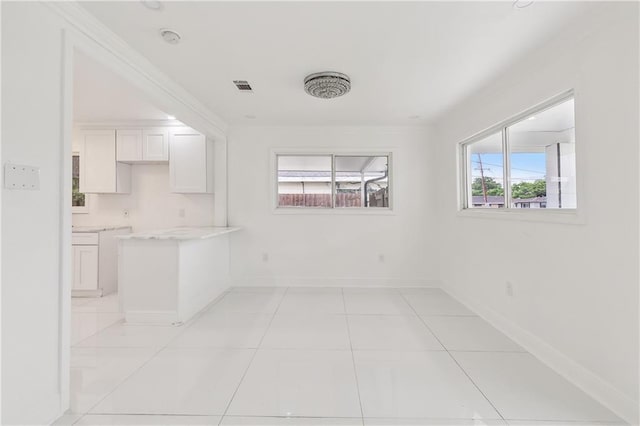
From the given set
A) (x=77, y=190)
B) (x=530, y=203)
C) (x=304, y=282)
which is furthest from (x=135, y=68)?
(x=530, y=203)

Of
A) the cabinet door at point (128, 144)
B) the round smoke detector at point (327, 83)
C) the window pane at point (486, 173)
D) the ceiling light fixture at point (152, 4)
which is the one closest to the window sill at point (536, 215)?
the window pane at point (486, 173)

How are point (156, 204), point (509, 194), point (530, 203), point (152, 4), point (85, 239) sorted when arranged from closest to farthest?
point (152, 4) → point (530, 203) → point (509, 194) → point (85, 239) → point (156, 204)

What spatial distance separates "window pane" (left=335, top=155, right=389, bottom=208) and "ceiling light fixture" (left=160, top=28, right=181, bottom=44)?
2.77 meters

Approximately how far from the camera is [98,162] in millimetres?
4117

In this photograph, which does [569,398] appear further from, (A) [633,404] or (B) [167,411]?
(B) [167,411]

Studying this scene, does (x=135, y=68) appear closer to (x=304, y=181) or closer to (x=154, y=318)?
(x=154, y=318)

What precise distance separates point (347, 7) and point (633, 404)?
270cm

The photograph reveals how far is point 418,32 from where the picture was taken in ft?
6.53

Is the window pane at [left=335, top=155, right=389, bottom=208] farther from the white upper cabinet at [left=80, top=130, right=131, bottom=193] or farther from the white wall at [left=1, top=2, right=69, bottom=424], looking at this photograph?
the white wall at [left=1, top=2, right=69, bottom=424]

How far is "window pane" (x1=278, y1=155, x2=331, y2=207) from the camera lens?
4508 mm

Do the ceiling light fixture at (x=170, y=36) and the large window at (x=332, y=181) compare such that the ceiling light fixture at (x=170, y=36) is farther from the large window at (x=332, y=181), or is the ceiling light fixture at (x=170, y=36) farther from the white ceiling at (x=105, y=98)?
the large window at (x=332, y=181)

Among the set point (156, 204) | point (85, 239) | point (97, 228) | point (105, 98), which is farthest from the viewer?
point (156, 204)

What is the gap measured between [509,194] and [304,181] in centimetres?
270

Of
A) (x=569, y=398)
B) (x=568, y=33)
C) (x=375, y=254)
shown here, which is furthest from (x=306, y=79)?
(x=569, y=398)
